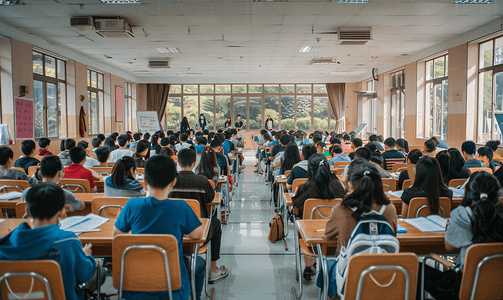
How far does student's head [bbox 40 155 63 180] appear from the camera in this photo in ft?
8.71

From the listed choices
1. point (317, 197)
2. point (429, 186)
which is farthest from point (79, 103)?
point (429, 186)

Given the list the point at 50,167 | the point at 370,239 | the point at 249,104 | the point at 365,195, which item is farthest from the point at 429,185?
the point at 249,104

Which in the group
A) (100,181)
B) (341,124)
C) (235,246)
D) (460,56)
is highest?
(460,56)

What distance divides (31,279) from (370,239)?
156 cm

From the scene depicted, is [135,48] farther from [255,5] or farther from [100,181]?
[100,181]

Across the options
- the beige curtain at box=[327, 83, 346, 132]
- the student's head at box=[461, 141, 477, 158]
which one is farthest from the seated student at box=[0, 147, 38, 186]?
the beige curtain at box=[327, 83, 346, 132]

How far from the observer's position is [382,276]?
5.11ft

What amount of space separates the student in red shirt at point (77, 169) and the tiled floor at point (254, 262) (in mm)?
1236

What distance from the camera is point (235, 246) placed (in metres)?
3.64

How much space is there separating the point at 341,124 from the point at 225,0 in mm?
11303

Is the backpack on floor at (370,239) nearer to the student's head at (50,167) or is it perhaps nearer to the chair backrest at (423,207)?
the chair backrest at (423,207)

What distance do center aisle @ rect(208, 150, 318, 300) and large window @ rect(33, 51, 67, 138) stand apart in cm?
598

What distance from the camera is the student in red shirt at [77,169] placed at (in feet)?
11.7

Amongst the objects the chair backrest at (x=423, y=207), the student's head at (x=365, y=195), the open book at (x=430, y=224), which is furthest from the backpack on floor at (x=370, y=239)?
the chair backrest at (x=423, y=207)
